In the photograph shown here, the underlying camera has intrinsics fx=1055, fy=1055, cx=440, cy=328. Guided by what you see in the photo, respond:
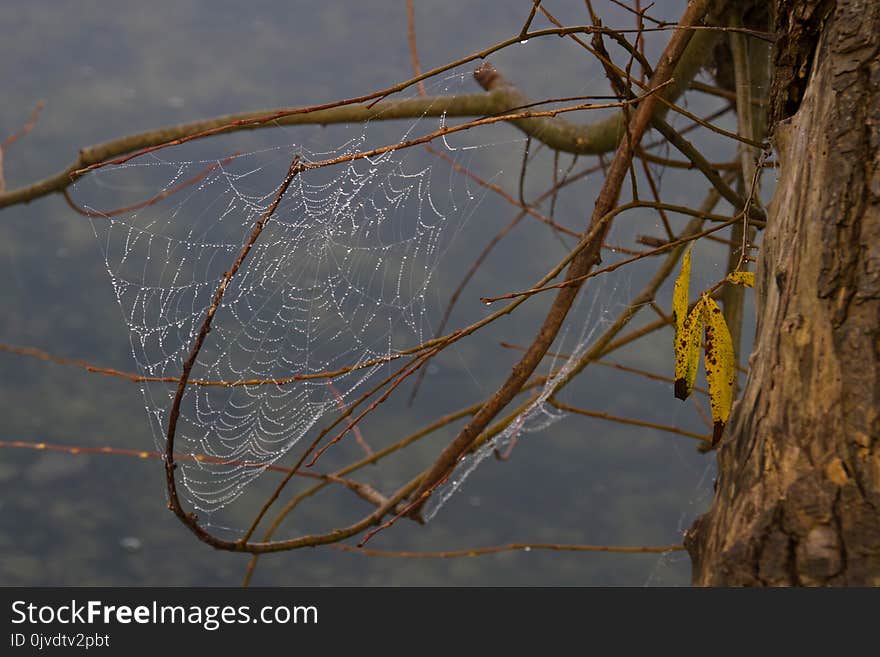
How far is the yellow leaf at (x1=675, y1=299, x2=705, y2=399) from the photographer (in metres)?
0.59

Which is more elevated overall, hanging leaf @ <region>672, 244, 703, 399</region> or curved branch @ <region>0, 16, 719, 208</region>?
curved branch @ <region>0, 16, 719, 208</region>

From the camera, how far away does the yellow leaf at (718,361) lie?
0.59 metres

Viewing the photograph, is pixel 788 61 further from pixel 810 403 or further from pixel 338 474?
pixel 338 474

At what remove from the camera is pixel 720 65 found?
1110mm

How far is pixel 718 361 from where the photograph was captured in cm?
59

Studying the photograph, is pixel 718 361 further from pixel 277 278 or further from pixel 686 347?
pixel 277 278

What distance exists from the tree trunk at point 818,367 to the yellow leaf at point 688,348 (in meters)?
0.05

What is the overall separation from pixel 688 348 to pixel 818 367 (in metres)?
0.11

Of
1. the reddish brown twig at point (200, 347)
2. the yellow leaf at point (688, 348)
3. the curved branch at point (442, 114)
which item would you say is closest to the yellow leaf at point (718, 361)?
the yellow leaf at point (688, 348)

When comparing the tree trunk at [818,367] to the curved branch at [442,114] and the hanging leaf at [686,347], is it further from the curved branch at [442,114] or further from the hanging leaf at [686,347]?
the curved branch at [442,114]

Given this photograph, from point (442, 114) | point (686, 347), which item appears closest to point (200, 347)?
point (686, 347)

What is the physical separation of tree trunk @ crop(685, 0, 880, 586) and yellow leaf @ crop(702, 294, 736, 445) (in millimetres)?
40

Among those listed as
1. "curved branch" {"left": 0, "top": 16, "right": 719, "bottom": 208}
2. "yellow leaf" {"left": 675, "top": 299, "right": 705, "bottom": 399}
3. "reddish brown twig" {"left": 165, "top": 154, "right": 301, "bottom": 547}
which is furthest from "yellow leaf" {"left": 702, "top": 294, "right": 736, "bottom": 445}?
"curved branch" {"left": 0, "top": 16, "right": 719, "bottom": 208}

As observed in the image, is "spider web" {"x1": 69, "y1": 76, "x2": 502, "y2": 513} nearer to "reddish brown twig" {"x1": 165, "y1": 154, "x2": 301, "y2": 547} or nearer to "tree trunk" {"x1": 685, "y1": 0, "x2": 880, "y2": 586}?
"reddish brown twig" {"x1": 165, "y1": 154, "x2": 301, "y2": 547}
